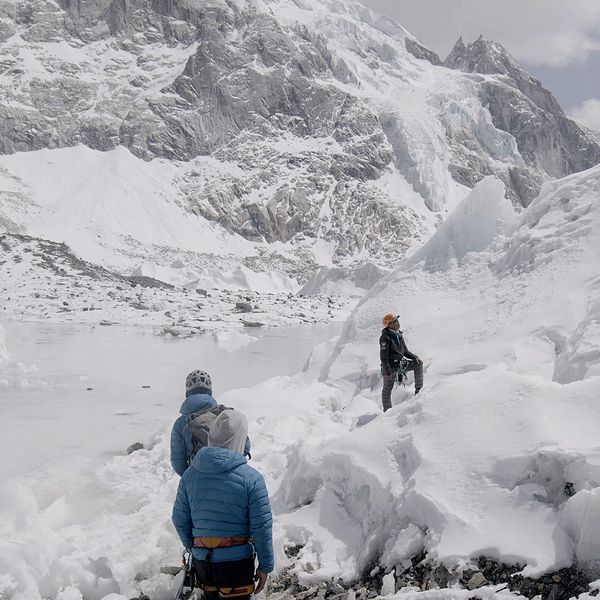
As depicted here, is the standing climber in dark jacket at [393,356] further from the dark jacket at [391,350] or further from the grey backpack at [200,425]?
the grey backpack at [200,425]

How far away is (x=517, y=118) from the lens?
170 meters

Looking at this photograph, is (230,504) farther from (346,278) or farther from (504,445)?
(346,278)

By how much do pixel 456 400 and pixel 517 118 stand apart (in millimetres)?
182431

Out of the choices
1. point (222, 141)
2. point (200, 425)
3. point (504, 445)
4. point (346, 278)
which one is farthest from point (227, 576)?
point (222, 141)

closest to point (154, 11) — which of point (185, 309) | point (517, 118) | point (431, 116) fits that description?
point (431, 116)

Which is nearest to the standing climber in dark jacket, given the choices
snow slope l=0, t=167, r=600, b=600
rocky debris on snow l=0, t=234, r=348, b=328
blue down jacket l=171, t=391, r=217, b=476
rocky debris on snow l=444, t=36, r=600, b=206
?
snow slope l=0, t=167, r=600, b=600

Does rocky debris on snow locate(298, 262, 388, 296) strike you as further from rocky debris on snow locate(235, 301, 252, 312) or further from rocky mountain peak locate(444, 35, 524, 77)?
rocky mountain peak locate(444, 35, 524, 77)

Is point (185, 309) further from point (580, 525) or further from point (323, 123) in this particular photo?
point (323, 123)

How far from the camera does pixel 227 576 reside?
321 centimetres

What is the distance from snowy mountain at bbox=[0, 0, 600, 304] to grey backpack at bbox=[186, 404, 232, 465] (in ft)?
244

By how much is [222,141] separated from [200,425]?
4822 inches

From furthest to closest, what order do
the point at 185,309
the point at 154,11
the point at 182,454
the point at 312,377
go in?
the point at 154,11 → the point at 185,309 → the point at 312,377 → the point at 182,454

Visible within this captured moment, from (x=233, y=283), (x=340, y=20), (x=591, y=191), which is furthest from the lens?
(x=340, y=20)

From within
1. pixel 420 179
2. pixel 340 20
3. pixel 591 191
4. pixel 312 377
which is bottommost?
pixel 312 377
